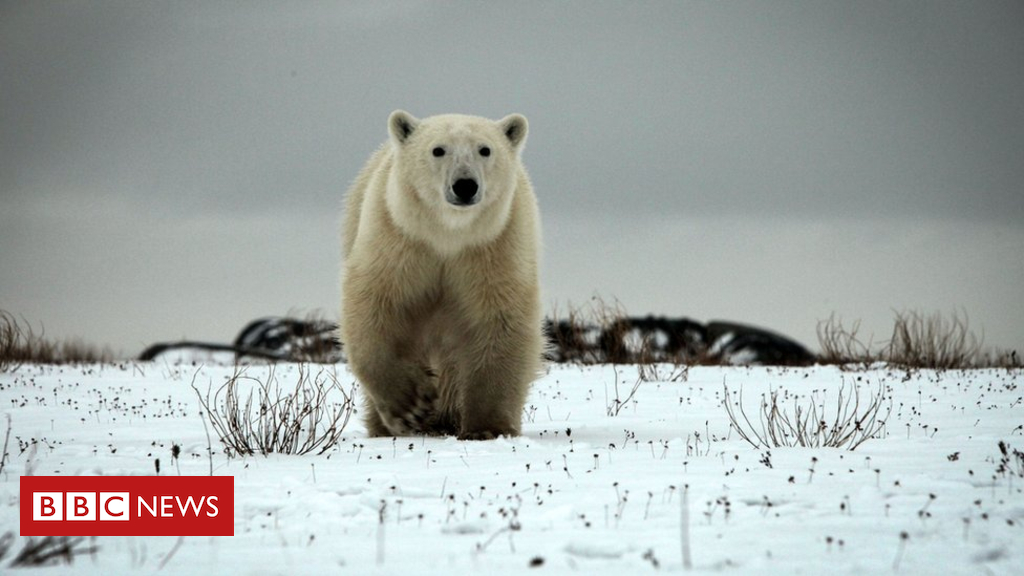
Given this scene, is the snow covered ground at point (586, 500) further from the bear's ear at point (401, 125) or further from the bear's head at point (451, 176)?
the bear's ear at point (401, 125)

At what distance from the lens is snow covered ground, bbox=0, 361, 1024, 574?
313 centimetres

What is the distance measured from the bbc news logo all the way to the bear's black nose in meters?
2.13

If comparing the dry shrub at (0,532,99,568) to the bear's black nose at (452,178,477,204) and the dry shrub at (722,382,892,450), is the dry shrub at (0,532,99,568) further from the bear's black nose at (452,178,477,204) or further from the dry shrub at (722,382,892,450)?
the dry shrub at (722,382,892,450)

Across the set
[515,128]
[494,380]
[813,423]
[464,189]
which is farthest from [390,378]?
[813,423]

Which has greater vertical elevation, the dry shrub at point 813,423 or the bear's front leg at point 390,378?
the bear's front leg at point 390,378

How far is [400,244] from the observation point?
5.99 meters

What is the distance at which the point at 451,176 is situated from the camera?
5.63m

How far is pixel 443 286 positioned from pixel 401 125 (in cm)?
117

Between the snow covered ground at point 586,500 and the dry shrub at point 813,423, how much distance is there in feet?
0.56

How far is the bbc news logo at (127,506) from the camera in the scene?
3568 mm

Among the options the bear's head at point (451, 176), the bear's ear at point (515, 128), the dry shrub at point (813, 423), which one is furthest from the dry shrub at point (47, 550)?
the bear's ear at point (515, 128)

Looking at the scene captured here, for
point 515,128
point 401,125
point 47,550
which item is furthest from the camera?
point 515,128

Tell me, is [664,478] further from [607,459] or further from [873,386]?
[873,386]

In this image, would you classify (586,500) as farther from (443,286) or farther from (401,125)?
(401,125)
